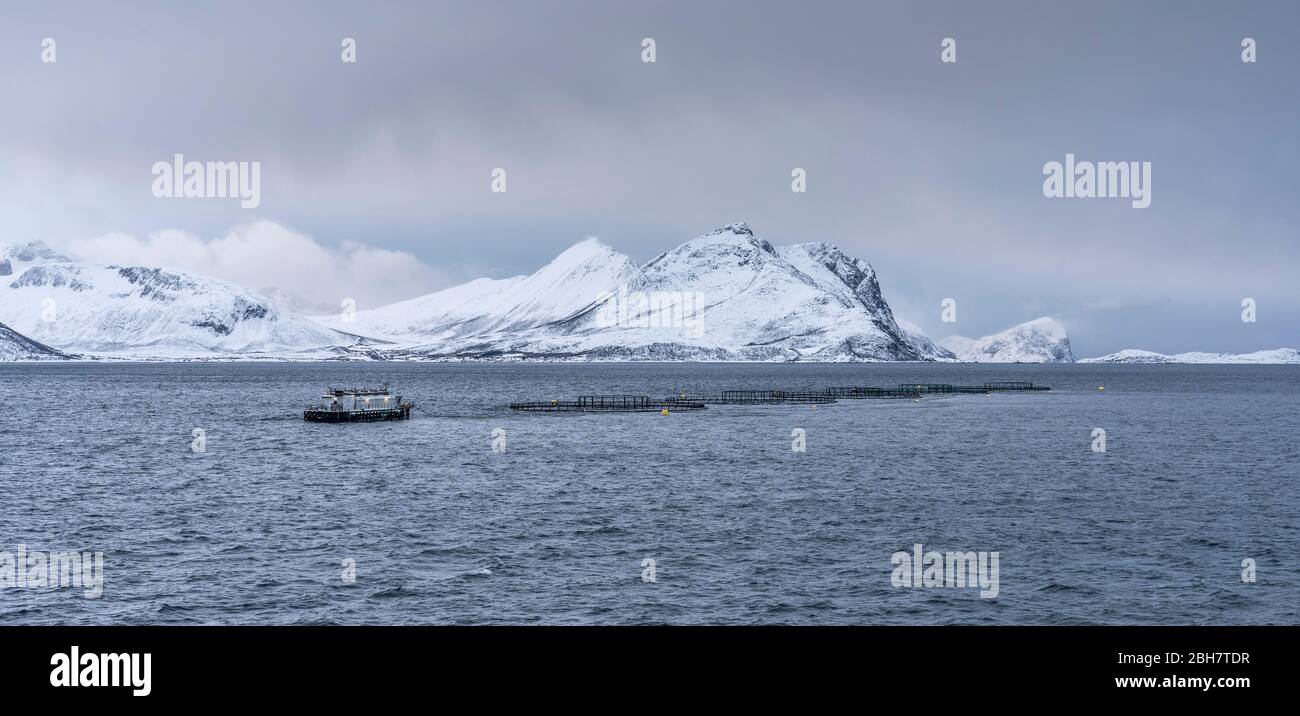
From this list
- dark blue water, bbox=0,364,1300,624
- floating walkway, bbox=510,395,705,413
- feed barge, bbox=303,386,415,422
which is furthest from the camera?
floating walkway, bbox=510,395,705,413

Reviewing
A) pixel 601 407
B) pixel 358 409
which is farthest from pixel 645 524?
pixel 601 407

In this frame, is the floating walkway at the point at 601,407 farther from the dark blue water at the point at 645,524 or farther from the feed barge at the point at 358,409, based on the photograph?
the dark blue water at the point at 645,524

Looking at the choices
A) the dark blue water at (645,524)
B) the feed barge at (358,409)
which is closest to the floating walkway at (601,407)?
the feed barge at (358,409)

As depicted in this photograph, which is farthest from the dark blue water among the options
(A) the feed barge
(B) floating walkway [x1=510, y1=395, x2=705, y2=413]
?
(B) floating walkway [x1=510, y1=395, x2=705, y2=413]

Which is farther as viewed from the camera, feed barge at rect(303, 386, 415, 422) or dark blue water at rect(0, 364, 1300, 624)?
feed barge at rect(303, 386, 415, 422)

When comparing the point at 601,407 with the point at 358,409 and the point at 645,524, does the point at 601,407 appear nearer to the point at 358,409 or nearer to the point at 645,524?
the point at 358,409

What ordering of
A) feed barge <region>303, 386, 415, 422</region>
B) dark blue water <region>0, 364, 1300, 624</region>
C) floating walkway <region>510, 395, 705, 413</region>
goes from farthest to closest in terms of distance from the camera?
floating walkway <region>510, 395, 705, 413</region> → feed barge <region>303, 386, 415, 422</region> → dark blue water <region>0, 364, 1300, 624</region>

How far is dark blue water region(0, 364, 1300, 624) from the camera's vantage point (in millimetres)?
39344

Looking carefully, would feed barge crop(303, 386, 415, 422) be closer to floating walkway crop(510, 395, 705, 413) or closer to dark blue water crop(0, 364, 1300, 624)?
dark blue water crop(0, 364, 1300, 624)

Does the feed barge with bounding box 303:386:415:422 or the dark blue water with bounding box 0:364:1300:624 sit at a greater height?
the feed barge with bounding box 303:386:415:422

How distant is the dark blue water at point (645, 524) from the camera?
39.3 m

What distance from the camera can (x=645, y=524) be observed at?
57.1 metres
